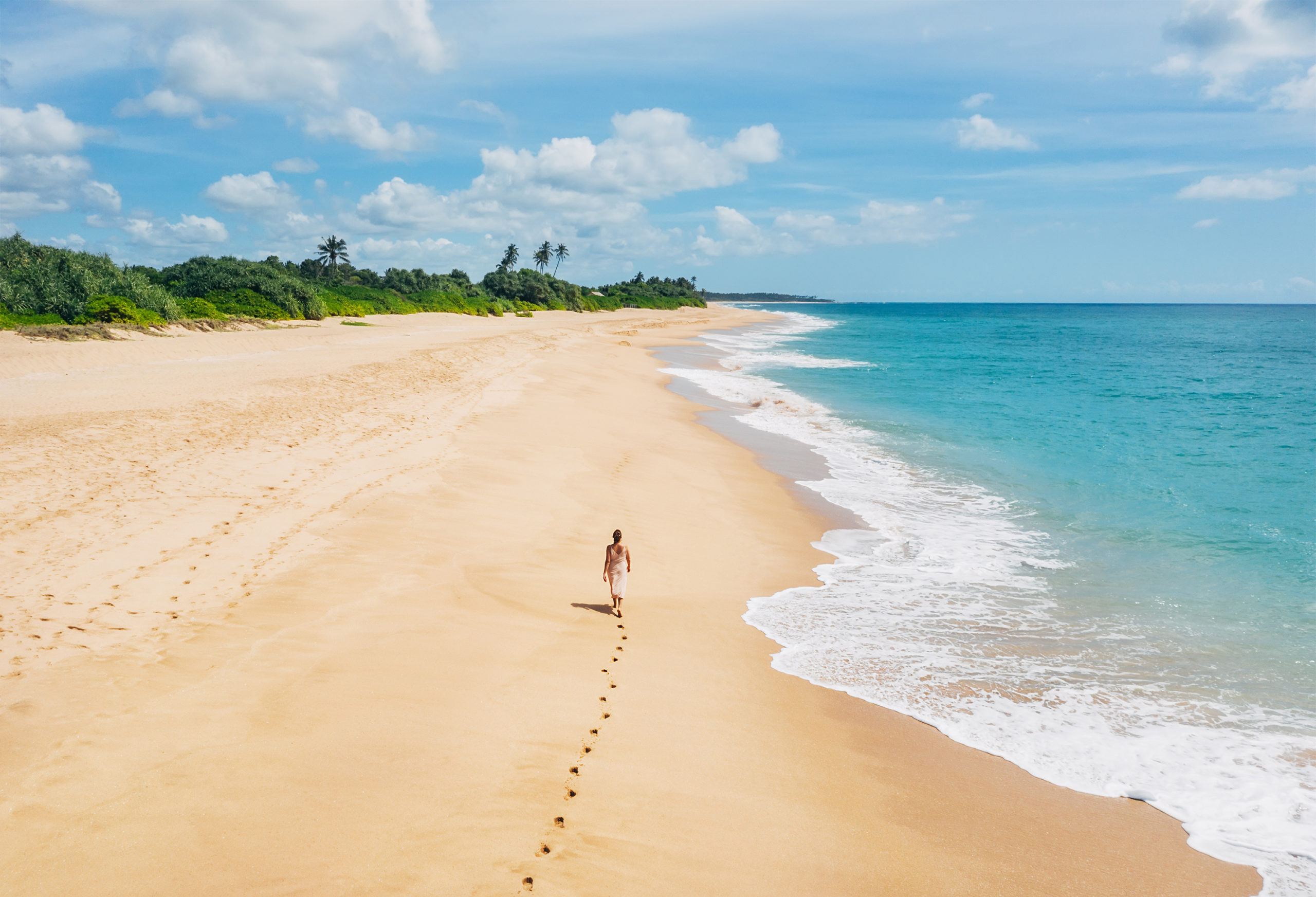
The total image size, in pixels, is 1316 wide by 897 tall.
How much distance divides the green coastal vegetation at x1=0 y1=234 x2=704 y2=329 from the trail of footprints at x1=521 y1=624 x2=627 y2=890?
30.5 meters

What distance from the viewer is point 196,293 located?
4088cm

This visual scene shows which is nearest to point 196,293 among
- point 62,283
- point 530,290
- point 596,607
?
point 62,283

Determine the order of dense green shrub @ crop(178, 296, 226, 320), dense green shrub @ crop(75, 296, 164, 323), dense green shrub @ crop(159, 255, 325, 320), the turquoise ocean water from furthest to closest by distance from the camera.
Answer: dense green shrub @ crop(159, 255, 325, 320)
dense green shrub @ crop(178, 296, 226, 320)
dense green shrub @ crop(75, 296, 164, 323)
the turquoise ocean water

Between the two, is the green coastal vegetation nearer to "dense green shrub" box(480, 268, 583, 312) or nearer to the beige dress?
"dense green shrub" box(480, 268, 583, 312)

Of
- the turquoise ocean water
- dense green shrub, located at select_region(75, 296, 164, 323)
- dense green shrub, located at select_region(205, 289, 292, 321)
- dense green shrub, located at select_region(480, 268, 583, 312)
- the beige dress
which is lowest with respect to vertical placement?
the turquoise ocean water

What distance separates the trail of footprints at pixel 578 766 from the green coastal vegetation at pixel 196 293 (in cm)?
3050

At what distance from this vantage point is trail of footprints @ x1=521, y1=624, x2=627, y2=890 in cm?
439

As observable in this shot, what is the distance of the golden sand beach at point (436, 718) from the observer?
4340 mm

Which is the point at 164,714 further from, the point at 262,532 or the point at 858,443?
the point at 858,443

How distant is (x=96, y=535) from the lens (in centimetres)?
842

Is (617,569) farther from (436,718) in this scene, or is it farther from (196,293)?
(196,293)

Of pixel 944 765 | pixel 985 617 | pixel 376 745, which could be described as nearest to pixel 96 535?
pixel 376 745

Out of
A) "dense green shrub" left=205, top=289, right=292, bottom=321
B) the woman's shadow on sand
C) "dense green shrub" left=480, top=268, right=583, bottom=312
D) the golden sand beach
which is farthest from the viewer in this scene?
"dense green shrub" left=480, top=268, right=583, bottom=312

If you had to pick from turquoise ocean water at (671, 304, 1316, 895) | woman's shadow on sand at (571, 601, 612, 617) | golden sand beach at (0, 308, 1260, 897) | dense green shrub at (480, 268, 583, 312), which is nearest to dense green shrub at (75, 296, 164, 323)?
golden sand beach at (0, 308, 1260, 897)
